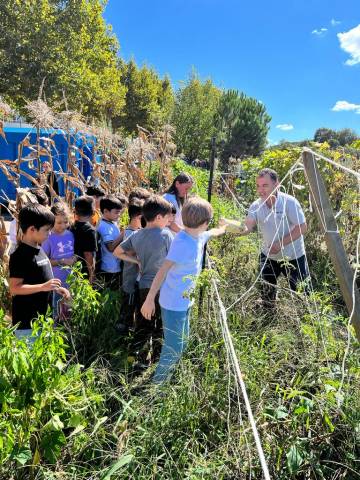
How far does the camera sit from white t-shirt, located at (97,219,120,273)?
326 centimetres

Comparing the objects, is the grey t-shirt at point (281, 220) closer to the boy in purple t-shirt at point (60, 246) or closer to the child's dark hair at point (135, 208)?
the child's dark hair at point (135, 208)

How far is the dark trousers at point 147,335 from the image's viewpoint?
2.78 m

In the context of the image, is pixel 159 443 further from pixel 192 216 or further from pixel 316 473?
pixel 192 216

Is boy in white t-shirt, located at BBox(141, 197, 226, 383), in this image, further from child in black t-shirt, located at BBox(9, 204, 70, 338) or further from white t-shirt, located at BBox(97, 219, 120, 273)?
white t-shirt, located at BBox(97, 219, 120, 273)

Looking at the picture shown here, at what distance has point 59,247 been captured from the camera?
9.87ft

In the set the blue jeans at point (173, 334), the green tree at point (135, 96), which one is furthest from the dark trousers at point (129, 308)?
the green tree at point (135, 96)

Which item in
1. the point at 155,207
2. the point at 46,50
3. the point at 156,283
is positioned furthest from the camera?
the point at 46,50

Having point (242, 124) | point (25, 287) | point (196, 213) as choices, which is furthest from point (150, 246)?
point (242, 124)

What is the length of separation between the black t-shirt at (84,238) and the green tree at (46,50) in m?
12.3

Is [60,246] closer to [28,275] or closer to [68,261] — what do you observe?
[68,261]

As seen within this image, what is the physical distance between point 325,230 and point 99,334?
1692 mm

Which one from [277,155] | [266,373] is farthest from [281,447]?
[277,155]

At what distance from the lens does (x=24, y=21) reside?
1454 centimetres

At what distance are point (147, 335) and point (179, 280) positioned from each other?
0.78 m
